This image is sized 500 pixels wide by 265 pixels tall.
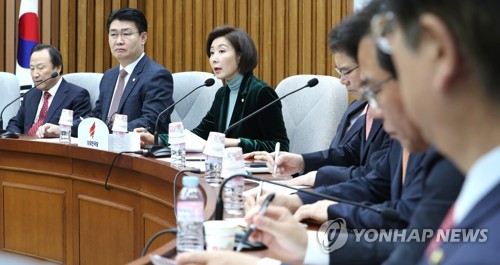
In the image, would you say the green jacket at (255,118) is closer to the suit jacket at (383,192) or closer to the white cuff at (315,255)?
the suit jacket at (383,192)

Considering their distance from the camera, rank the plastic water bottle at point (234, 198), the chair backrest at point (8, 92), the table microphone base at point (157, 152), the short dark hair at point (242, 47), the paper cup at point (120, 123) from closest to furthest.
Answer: the plastic water bottle at point (234, 198)
the table microphone base at point (157, 152)
the paper cup at point (120, 123)
the short dark hair at point (242, 47)
the chair backrest at point (8, 92)

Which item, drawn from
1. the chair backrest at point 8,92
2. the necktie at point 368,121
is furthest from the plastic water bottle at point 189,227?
the chair backrest at point 8,92

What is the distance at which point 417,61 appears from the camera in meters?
0.73

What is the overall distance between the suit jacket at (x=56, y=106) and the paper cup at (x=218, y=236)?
12.1ft

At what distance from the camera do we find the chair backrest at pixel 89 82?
5.33 metres

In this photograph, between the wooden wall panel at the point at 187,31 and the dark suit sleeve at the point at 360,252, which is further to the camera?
the wooden wall panel at the point at 187,31

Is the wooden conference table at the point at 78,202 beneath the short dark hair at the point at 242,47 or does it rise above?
beneath

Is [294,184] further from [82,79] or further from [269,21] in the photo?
[269,21]

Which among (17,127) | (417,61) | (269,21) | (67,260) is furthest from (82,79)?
(417,61)

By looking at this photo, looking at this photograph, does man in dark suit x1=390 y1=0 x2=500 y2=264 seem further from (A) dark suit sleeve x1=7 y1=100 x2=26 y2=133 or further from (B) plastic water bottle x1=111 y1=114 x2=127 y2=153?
(A) dark suit sleeve x1=7 y1=100 x2=26 y2=133

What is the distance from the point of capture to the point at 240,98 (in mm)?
3980

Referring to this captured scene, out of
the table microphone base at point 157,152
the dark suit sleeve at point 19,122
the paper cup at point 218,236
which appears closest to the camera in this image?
the paper cup at point 218,236

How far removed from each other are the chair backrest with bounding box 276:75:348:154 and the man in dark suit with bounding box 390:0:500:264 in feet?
10.0

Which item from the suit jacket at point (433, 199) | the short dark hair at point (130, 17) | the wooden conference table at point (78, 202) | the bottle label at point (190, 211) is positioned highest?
the short dark hair at point (130, 17)
